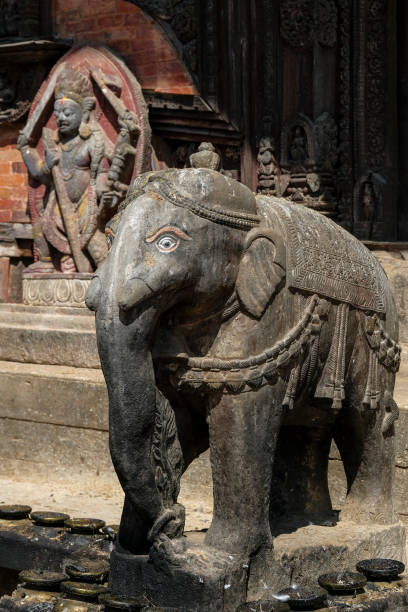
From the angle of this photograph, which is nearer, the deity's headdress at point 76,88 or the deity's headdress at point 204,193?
the deity's headdress at point 204,193

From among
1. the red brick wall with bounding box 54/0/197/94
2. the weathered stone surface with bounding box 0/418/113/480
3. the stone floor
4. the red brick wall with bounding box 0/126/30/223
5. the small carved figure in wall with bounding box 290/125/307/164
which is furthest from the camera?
the red brick wall with bounding box 0/126/30/223

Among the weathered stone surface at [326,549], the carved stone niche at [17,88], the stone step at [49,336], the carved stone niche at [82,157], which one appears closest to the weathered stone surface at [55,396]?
the stone step at [49,336]

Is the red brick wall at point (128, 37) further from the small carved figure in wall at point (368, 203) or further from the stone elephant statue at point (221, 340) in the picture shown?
the stone elephant statue at point (221, 340)

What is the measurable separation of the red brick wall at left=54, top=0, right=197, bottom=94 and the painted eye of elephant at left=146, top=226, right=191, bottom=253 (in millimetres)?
4652

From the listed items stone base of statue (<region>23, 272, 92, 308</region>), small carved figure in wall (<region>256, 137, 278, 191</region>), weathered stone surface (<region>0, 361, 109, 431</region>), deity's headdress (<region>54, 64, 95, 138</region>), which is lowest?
weathered stone surface (<region>0, 361, 109, 431</region>)

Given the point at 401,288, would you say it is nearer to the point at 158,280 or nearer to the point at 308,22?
the point at 308,22

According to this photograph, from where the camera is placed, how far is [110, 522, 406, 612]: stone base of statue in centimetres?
426

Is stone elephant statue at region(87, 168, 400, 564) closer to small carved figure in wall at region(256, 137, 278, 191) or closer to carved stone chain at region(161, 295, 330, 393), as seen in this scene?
carved stone chain at region(161, 295, 330, 393)

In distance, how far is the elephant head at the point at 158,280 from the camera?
162 inches

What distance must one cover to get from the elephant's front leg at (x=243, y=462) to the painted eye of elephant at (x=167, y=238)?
58 centimetres

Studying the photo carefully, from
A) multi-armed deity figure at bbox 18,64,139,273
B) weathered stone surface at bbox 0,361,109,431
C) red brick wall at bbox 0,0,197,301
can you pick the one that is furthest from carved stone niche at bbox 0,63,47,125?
weathered stone surface at bbox 0,361,109,431

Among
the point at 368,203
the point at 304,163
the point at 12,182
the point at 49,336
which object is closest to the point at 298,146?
the point at 304,163

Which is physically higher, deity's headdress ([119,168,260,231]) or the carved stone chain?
deity's headdress ([119,168,260,231])

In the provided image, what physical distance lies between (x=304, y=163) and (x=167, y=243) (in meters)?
4.55
